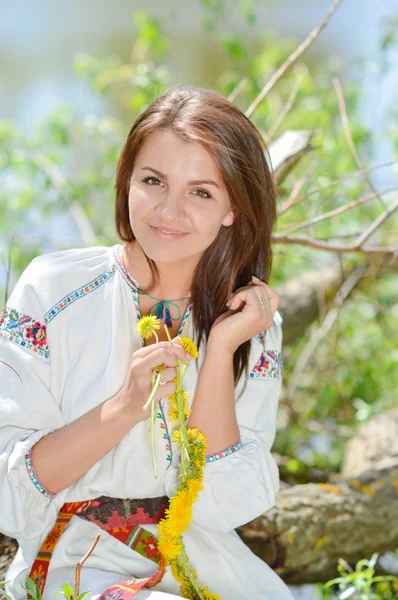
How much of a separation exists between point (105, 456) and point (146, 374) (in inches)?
11.6

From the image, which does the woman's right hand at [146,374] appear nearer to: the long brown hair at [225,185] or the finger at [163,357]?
the finger at [163,357]

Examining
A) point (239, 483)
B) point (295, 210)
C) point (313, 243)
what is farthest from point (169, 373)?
point (295, 210)

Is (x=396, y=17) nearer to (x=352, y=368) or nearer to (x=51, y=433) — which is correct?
(x=352, y=368)

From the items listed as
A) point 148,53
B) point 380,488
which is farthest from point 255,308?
point 148,53

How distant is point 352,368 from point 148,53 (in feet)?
6.87

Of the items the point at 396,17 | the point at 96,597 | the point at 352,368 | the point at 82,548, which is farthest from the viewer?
the point at 352,368

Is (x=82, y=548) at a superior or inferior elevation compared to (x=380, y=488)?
superior

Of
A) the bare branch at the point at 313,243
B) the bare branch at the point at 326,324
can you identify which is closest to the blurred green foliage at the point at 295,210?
the bare branch at the point at 326,324

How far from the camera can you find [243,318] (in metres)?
1.72

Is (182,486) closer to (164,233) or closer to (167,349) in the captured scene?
(167,349)

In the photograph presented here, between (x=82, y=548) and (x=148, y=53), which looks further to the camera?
(x=148, y=53)

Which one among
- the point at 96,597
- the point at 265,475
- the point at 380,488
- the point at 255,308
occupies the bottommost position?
the point at 380,488

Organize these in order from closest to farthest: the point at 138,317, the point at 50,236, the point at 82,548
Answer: the point at 82,548, the point at 138,317, the point at 50,236

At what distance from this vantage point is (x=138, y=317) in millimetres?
1731
